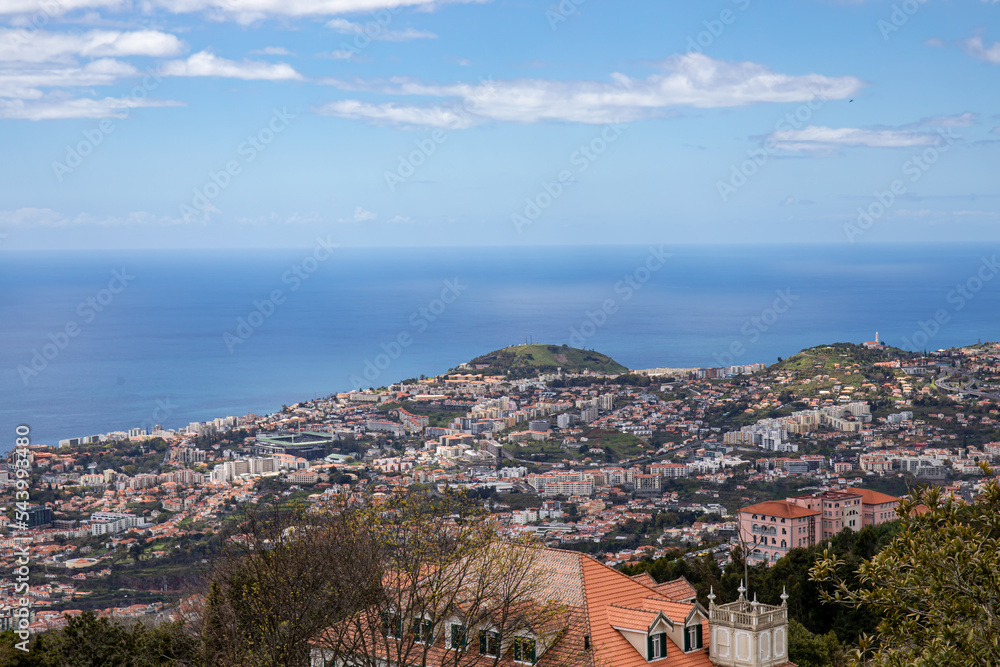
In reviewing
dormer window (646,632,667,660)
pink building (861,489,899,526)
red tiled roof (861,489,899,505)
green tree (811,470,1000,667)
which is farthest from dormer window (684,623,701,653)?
red tiled roof (861,489,899,505)

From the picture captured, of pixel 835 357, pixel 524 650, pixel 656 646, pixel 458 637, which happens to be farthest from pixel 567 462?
pixel 458 637

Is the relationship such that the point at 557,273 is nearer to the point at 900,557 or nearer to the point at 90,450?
the point at 90,450

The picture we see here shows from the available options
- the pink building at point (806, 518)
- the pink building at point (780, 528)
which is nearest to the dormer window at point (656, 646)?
the pink building at point (806, 518)

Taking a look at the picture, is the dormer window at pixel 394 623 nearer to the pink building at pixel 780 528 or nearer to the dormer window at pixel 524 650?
the dormer window at pixel 524 650

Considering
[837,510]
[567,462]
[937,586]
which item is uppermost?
[567,462]

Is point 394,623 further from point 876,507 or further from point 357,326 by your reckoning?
point 357,326

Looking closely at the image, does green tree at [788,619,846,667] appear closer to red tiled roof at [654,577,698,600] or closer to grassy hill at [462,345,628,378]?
red tiled roof at [654,577,698,600]
